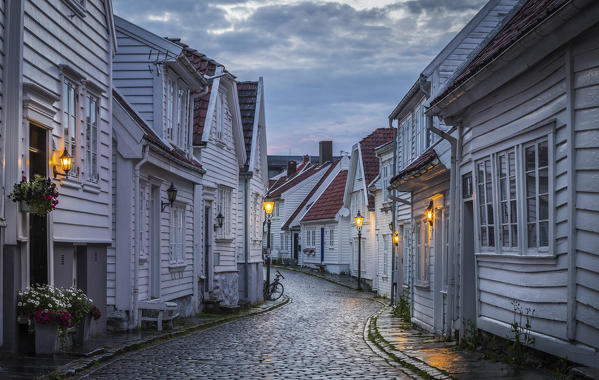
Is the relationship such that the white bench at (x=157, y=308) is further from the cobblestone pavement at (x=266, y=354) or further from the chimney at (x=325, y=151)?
the chimney at (x=325, y=151)

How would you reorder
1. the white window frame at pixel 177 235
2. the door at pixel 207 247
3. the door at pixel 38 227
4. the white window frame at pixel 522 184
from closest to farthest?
1. the white window frame at pixel 522 184
2. the door at pixel 38 227
3. the white window frame at pixel 177 235
4. the door at pixel 207 247

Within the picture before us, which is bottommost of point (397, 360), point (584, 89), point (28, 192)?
point (397, 360)

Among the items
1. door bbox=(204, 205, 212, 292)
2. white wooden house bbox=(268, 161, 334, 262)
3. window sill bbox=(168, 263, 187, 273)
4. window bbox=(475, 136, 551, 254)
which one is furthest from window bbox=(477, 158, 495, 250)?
white wooden house bbox=(268, 161, 334, 262)

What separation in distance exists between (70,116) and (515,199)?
7.40 meters

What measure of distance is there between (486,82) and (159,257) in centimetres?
1015

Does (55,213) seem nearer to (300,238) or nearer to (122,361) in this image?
(122,361)

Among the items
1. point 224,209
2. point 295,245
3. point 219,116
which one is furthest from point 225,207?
point 295,245

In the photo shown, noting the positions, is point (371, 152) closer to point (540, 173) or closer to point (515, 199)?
point (515, 199)

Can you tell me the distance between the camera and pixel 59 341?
12.5 meters

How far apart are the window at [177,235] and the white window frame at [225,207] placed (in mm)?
4254

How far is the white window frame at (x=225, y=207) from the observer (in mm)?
26156

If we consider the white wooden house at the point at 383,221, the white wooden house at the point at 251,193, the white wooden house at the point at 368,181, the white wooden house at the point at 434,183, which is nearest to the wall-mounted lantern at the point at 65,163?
the white wooden house at the point at 434,183

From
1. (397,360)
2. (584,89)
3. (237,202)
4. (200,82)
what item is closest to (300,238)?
(237,202)

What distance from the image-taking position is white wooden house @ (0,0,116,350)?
10844 mm
